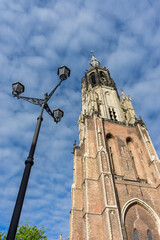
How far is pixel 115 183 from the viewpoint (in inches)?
695

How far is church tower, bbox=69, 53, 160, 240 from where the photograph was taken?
1495cm

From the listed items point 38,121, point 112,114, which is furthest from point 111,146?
point 38,121

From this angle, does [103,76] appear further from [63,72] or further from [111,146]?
[63,72]

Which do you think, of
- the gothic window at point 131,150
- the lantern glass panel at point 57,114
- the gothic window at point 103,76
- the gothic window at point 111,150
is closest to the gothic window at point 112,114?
the gothic window at point 131,150

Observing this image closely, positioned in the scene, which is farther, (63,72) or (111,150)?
(111,150)

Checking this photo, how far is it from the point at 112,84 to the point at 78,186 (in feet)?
72.5

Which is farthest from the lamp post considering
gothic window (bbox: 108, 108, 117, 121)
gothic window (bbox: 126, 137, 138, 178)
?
gothic window (bbox: 108, 108, 117, 121)

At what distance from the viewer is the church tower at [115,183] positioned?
49.1 ft

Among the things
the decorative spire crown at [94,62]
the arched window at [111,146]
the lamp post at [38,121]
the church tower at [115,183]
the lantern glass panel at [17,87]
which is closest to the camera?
the lamp post at [38,121]

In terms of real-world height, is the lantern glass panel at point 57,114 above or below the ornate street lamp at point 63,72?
below

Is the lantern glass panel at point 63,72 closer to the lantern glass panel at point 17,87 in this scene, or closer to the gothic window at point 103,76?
the lantern glass panel at point 17,87

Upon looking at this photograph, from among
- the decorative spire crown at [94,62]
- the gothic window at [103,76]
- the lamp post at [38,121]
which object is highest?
the decorative spire crown at [94,62]

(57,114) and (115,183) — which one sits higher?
(115,183)

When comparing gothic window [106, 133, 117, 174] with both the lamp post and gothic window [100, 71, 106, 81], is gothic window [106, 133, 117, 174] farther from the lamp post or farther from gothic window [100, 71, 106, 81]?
gothic window [100, 71, 106, 81]
